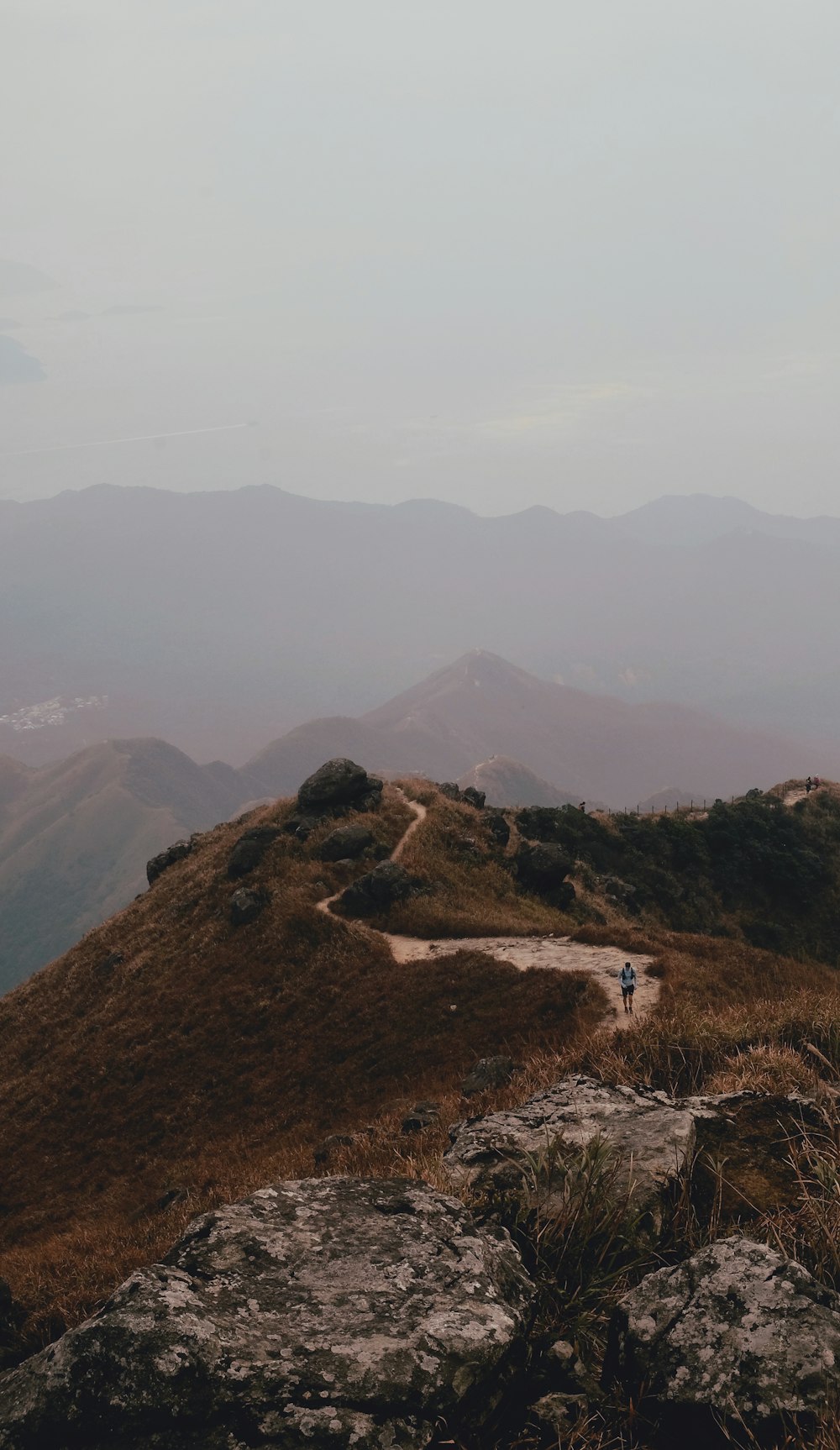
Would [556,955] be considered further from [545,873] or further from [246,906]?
[246,906]

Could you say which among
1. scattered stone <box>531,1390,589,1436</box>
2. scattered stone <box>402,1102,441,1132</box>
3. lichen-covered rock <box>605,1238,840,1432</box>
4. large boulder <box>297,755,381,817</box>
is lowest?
large boulder <box>297,755,381,817</box>

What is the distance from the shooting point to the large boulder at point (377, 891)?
4397 cm

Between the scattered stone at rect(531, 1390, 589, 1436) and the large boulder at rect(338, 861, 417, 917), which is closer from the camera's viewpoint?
the scattered stone at rect(531, 1390, 589, 1436)

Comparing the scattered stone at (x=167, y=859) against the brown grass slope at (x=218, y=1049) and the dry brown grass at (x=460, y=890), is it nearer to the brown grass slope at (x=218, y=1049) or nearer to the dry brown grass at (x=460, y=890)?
the brown grass slope at (x=218, y=1049)

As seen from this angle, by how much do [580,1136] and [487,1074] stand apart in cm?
1510

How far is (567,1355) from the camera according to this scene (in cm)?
585

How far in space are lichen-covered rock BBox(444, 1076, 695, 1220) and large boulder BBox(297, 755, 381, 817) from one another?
44765mm

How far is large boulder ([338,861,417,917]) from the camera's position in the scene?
44.0 metres

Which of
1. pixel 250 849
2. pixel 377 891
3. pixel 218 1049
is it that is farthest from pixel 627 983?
pixel 250 849

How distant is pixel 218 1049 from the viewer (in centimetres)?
3606

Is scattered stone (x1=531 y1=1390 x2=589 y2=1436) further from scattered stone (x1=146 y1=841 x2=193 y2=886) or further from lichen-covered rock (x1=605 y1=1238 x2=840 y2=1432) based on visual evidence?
scattered stone (x1=146 y1=841 x2=193 y2=886)

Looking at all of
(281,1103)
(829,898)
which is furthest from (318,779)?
(829,898)

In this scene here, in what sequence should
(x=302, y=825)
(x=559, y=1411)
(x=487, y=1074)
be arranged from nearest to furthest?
(x=559, y=1411), (x=487, y=1074), (x=302, y=825)

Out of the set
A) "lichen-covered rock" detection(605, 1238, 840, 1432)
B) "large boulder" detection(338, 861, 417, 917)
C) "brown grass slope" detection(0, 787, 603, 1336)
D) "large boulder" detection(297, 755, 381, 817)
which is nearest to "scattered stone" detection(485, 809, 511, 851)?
"brown grass slope" detection(0, 787, 603, 1336)
